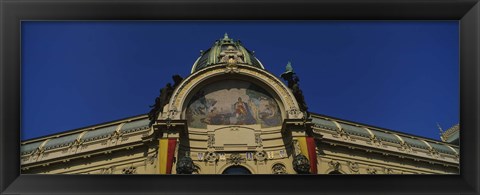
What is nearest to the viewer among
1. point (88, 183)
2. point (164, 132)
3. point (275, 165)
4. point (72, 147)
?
point (88, 183)

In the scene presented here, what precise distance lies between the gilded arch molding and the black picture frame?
7086 mm

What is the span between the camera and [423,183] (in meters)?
7.63

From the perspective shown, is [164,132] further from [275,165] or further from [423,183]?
[423,183]

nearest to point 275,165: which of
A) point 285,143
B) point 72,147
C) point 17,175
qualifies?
point 285,143

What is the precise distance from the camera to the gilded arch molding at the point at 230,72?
592 inches

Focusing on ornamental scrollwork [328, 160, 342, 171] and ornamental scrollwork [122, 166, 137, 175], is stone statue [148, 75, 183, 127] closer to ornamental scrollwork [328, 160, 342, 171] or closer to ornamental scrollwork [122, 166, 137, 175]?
ornamental scrollwork [122, 166, 137, 175]

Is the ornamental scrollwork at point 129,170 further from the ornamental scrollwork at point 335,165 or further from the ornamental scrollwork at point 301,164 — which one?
the ornamental scrollwork at point 335,165

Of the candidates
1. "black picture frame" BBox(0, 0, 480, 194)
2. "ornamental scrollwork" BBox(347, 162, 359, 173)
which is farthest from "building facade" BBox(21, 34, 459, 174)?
"black picture frame" BBox(0, 0, 480, 194)

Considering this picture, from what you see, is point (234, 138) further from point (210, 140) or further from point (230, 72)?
point (230, 72)
